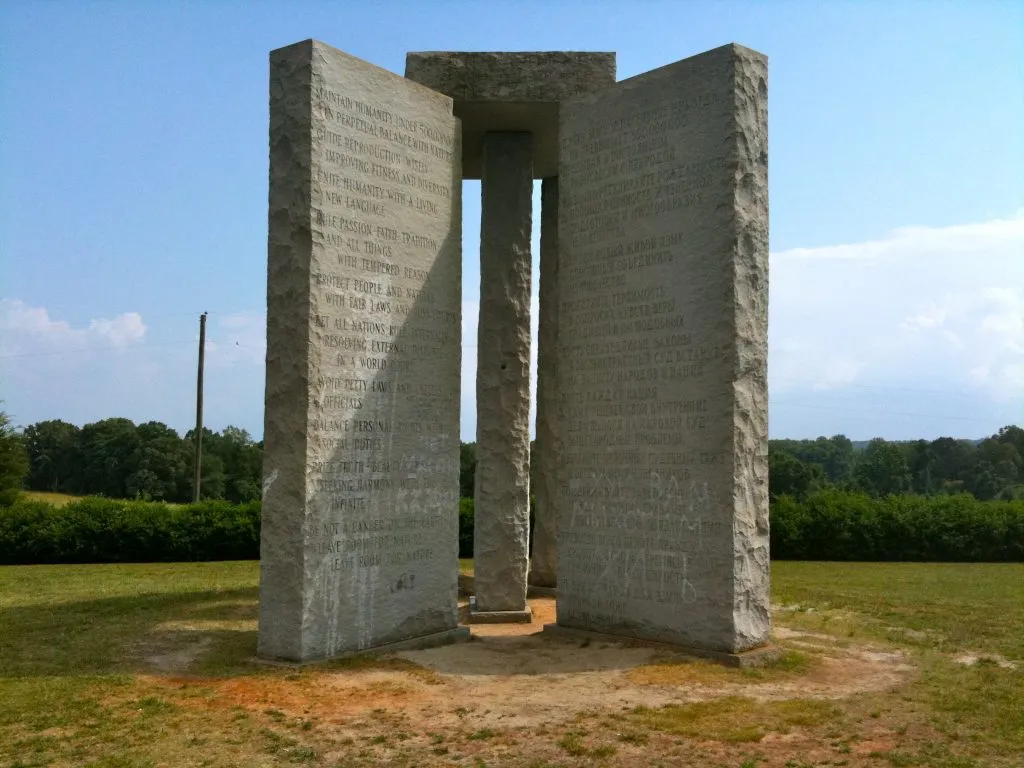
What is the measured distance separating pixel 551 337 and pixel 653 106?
432 centimetres

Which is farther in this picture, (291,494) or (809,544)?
(809,544)

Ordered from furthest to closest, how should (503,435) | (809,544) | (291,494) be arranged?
(809,544)
(503,435)
(291,494)

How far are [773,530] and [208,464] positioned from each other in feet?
83.3

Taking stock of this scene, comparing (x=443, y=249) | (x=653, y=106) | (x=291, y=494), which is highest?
(x=653, y=106)

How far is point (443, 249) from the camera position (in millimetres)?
9055

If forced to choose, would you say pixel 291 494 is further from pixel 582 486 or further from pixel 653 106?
pixel 653 106

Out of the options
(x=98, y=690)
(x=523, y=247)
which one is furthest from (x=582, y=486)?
(x=98, y=690)

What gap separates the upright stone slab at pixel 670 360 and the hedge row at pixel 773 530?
9.53 metres

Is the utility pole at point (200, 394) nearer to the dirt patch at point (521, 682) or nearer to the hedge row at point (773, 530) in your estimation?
the hedge row at point (773, 530)

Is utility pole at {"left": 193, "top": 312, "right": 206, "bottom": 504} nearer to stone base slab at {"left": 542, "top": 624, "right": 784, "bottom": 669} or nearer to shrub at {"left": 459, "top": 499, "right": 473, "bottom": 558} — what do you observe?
shrub at {"left": 459, "top": 499, "right": 473, "bottom": 558}

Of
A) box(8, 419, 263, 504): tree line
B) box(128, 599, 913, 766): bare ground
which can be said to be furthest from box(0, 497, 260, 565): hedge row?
box(8, 419, 263, 504): tree line

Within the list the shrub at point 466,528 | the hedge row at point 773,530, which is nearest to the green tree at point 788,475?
the hedge row at point 773,530

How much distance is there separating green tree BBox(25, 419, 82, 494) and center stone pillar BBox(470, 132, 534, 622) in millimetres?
34800

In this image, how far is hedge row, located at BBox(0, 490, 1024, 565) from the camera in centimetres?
1775
